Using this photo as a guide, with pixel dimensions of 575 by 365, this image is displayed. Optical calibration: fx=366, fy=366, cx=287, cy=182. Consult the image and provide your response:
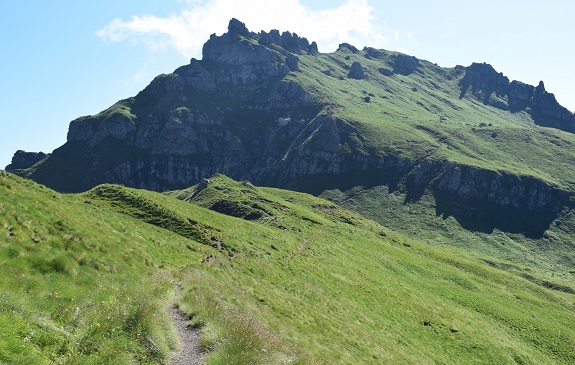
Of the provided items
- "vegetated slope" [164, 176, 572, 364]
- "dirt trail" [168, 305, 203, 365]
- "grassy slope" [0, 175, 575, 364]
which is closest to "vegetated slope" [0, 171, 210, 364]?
"grassy slope" [0, 175, 575, 364]

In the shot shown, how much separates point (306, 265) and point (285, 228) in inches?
1051

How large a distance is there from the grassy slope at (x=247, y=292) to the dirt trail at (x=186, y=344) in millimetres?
540

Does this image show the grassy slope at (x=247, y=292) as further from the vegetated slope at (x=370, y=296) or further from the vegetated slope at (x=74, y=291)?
the vegetated slope at (x=370, y=296)

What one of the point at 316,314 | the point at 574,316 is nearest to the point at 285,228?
the point at 316,314

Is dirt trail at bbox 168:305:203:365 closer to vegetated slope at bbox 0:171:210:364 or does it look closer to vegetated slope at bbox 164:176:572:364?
vegetated slope at bbox 0:171:210:364

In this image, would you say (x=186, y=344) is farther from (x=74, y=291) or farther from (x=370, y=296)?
(x=370, y=296)

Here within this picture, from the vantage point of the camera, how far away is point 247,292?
33.5 metres

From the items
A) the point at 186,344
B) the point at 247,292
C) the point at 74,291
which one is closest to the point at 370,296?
the point at 247,292

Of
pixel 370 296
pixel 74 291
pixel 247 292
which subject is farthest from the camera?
pixel 370 296

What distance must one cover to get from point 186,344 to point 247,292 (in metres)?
18.4

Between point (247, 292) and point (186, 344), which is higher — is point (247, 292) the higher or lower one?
the lower one

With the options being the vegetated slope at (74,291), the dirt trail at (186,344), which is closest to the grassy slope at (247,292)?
the vegetated slope at (74,291)

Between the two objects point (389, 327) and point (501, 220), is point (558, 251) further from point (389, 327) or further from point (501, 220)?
point (389, 327)

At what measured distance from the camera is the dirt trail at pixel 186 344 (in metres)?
14.0
